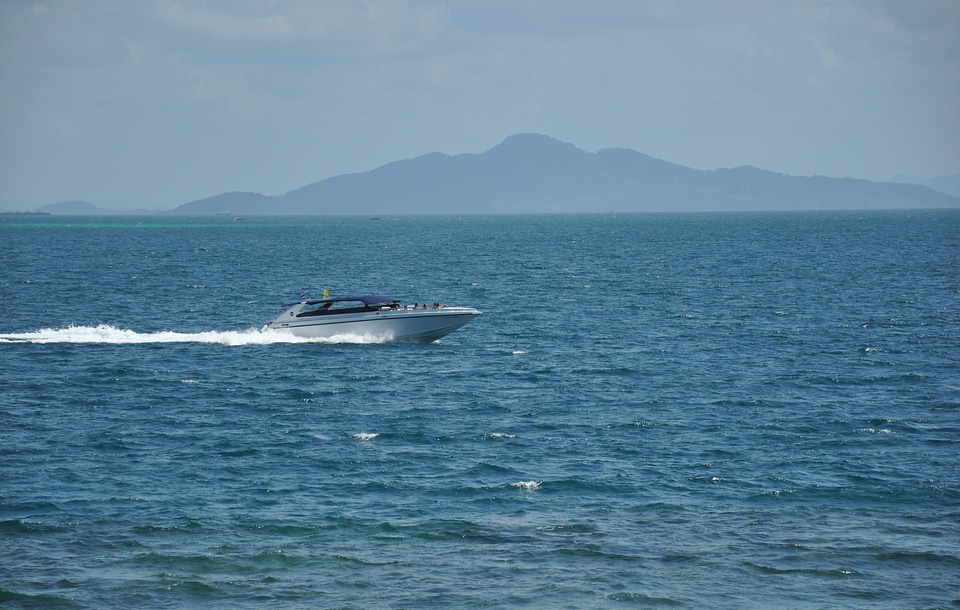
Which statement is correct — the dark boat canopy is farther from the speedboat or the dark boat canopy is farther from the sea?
the sea

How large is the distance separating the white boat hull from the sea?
0.75 m

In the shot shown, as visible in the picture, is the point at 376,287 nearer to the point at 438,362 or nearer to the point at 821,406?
the point at 438,362

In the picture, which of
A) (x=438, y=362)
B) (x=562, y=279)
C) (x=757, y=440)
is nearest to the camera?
(x=757, y=440)

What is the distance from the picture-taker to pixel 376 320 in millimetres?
61156

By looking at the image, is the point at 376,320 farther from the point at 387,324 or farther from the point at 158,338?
the point at 158,338

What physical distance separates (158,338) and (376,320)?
13.6m

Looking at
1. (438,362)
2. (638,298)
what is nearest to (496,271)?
(638,298)

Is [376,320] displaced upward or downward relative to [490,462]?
upward

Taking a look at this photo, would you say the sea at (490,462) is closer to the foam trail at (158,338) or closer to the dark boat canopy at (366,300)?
the foam trail at (158,338)

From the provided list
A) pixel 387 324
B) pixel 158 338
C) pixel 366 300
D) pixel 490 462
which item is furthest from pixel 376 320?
pixel 490 462

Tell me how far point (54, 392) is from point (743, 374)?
3302 centimetres

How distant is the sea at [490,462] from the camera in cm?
2575

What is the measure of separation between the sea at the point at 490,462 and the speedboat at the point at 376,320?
2.66ft

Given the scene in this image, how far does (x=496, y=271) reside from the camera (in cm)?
12525
